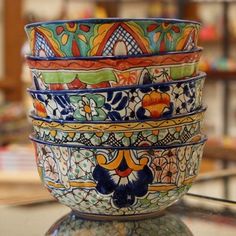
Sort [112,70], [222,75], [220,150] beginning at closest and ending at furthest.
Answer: [112,70], [220,150], [222,75]

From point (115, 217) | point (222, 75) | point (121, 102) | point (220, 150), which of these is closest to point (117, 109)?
point (121, 102)

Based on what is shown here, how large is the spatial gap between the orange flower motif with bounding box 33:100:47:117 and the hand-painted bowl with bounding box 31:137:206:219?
3 cm

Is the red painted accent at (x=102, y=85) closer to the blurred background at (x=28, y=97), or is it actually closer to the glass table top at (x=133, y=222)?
the glass table top at (x=133, y=222)

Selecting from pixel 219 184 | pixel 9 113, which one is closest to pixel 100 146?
pixel 219 184

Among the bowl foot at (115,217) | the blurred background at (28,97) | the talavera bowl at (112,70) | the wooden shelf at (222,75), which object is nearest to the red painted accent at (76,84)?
the talavera bowl at (112,70)

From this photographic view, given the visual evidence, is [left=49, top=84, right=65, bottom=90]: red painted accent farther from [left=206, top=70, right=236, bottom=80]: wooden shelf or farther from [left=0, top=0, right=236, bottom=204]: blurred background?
[left=206, top=70, right=236, bottom=80]: wooden shelf

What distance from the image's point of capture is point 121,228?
598 mm

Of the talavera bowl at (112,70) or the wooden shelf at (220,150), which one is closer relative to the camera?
the talavera bowl at (112,70)

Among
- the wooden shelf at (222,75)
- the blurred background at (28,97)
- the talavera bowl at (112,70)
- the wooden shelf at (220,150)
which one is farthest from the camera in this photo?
the wooden shelf at (222,75)

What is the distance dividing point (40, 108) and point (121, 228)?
5.5 inches

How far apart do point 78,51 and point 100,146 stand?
0.09m

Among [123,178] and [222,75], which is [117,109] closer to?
[123,178]

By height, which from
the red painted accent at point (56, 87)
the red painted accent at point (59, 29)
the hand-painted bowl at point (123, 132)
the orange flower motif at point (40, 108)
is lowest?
the hand-painted bowl at point (123, 132)

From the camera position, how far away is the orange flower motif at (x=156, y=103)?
1.82 feet
